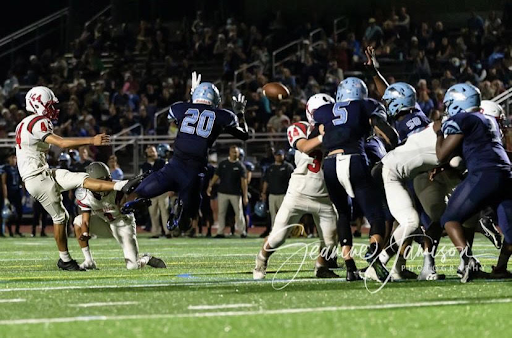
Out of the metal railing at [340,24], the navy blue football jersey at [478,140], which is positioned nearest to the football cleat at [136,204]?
the navy blue football jersey at [478,140]

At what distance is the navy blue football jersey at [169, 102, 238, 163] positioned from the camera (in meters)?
8.98

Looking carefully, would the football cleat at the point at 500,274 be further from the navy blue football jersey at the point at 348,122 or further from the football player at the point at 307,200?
the navy blue football jersey at the point at 348,122

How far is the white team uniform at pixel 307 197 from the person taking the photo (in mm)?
8523

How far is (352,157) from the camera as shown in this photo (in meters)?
7.91

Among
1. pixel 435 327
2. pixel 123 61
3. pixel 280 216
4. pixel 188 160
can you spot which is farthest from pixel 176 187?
pixel 123 61

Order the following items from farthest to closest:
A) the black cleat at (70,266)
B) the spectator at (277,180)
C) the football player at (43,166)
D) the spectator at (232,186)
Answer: the spectator at (232,186) → the spectator at (277,180) → the football player at (43,166) → the black cleat at (70,266)

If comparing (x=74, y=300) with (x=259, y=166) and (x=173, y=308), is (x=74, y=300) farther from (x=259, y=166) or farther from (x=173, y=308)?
(x=259, y=166)

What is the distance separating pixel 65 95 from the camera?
23516 mm

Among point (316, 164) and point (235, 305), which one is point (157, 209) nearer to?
point (316, 164)

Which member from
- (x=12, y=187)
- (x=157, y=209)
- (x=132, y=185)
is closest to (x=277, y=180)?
(x=157, y=209)

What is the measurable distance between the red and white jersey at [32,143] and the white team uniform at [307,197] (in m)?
2.51

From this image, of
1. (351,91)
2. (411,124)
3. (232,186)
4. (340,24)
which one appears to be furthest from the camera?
(340,24)

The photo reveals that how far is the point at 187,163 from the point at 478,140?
2683mm

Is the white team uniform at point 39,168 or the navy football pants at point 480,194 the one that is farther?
the white team uniform at point 39,168
